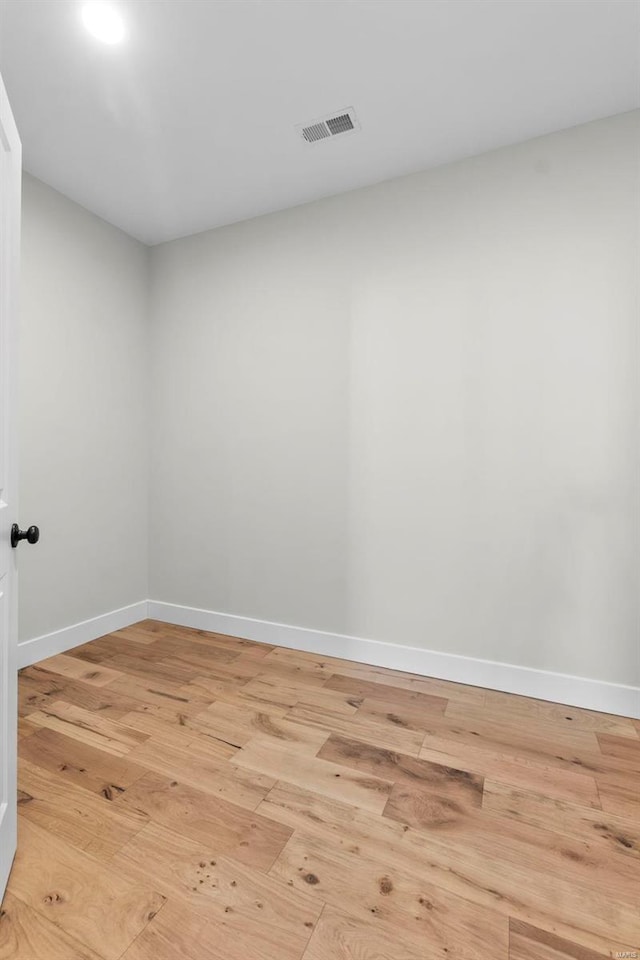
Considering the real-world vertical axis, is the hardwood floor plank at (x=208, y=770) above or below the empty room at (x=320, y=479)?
below

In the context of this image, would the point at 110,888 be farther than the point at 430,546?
No

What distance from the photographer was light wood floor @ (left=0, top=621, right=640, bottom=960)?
3.42 feet

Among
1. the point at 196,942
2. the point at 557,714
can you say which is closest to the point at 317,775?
the point at 196,942

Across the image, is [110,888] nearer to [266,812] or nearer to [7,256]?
[266,812]

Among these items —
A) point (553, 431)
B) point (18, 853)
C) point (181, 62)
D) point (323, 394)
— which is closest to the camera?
point (18, 853)

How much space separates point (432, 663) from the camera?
93.6 inches

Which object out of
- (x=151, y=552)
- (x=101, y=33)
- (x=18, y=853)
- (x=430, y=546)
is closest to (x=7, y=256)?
(x=101, y=33)

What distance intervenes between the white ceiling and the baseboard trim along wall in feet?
8.34

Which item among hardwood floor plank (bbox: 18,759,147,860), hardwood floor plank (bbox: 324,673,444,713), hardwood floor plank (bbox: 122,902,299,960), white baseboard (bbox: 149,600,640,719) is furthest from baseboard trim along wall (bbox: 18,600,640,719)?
hardwood floor plank (bbox: 122,902,299,960)

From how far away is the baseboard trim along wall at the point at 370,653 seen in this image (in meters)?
2.06

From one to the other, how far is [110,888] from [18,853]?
320mm

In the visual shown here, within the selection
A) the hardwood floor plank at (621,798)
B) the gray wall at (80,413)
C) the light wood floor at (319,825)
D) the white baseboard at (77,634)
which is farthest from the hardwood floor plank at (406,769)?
the gray wall at (80,413)

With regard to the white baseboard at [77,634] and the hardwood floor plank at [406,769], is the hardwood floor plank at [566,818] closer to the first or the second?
the hardwood floor plank at [406,769]

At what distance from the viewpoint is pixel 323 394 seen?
2654mm
